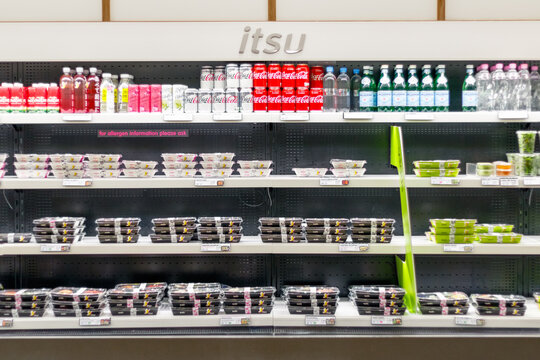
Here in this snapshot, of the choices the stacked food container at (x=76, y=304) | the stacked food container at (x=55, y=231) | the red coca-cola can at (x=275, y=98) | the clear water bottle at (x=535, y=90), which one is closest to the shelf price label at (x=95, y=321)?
the stacked food container at (x=76, y=304)

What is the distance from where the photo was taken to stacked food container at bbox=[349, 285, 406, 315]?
134 inches

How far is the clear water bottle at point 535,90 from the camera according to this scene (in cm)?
370

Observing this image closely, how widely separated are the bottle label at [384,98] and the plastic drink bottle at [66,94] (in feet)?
6.70

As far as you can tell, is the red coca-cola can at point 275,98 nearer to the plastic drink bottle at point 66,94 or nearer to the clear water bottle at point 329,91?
the clear water bottle at point 329,91

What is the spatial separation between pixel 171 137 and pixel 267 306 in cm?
142

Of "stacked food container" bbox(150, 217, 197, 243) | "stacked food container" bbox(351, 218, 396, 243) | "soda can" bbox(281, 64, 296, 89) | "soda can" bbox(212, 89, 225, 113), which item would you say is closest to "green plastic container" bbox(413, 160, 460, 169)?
"stacked food container" bbox(351, 218, 396, 243)

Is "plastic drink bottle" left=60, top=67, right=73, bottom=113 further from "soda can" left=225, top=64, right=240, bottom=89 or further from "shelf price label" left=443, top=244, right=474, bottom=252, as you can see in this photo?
"shelf price label" left=443, top=244, right=474, bottom=252

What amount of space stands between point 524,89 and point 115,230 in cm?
291

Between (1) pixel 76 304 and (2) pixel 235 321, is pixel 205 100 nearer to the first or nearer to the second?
(2) pixel 235 321

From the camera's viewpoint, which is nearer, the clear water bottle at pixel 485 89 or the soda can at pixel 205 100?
the soda can at pixel 205 100
